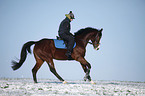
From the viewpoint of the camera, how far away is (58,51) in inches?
426

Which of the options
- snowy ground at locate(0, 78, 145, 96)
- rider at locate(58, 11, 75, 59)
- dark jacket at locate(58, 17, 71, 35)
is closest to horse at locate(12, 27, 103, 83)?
rider at locate(58, 11, 75, 59)

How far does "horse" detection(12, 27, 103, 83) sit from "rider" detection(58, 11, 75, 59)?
0.28m

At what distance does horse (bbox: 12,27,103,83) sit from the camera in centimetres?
1068

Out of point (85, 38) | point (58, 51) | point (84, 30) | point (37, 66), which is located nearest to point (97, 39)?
point (85, 38)

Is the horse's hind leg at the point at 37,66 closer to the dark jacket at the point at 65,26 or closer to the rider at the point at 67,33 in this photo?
the rider at the point at 67,33

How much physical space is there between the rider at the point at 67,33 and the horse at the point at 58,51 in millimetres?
277

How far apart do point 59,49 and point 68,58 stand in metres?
0.66

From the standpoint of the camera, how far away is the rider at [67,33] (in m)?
10.6

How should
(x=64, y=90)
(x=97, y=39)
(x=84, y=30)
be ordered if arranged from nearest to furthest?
(x=64, y=90) < (x=97, y=39) < (x=84, y=30)

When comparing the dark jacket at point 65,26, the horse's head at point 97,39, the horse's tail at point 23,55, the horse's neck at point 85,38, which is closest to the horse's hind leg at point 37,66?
the horse's tail at point 23,55

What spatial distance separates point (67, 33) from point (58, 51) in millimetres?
1047

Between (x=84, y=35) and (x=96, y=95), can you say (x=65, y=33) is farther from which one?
(x=96, y=95)

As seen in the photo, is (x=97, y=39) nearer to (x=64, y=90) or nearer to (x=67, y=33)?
(x=67, y=33)

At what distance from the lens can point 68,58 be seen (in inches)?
428
